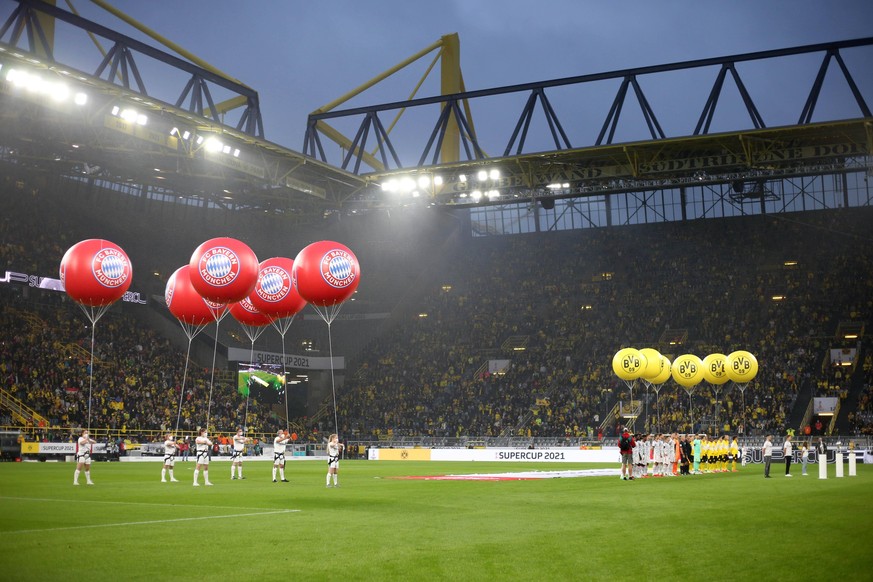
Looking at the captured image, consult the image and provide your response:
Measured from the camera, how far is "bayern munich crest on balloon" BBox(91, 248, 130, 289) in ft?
92.1

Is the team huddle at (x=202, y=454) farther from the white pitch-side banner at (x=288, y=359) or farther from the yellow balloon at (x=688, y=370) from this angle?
the white pitch-side banner at (x=288, y=359)

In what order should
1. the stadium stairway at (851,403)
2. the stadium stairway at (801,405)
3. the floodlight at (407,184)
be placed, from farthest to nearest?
1. the stadium stairway at (801,405)
2. the stadium stairway at (851,403)
3. the floodlight at (407,184)

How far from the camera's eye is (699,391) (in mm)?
56719

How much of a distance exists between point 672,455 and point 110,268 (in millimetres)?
21755

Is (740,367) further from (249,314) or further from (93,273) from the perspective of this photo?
(93,273)

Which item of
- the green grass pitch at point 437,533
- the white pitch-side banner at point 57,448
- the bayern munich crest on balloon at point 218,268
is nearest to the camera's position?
the green grass pitch at point 437,533

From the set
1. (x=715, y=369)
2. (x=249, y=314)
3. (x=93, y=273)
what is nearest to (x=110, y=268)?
(x=93, y=273)

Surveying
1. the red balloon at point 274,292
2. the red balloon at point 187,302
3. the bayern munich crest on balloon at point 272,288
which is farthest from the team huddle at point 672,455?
the red balloon at point 187,302

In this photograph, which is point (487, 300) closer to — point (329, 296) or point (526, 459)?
point (526, 459)

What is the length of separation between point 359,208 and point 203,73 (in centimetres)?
1509

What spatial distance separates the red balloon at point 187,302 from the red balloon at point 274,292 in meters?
1.42

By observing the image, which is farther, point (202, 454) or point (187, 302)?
Result: point (187, 302)

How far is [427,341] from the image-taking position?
71.7 m

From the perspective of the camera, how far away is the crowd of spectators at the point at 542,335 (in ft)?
177
